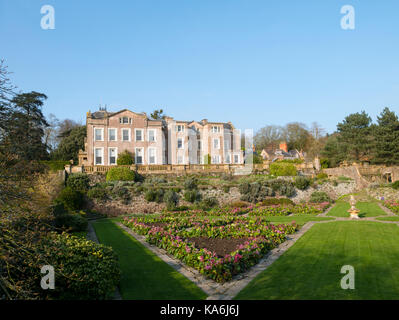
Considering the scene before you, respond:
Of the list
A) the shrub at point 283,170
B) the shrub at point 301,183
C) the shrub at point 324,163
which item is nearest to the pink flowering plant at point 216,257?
the shrub at point 301,183

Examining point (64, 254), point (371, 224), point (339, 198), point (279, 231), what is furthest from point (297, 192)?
point (64, 254)

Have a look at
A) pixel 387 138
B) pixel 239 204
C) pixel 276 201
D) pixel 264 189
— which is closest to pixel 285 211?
pixel 276 201

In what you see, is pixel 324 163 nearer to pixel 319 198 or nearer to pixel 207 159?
pixel 207 159

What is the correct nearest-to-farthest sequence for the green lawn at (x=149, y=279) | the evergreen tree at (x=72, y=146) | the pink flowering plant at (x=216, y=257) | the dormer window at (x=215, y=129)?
the green lawn at (x=149, y=279)
the pink flowering plant at (x=216, y=257)
the dormer window at (x=215, y=129)
the evergreen tree at (x=72, y=146)

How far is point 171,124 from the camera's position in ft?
137

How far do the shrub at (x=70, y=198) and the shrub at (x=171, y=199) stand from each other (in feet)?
24.2

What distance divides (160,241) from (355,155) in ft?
132

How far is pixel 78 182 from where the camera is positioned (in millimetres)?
26703

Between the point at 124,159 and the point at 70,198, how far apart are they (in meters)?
12.6

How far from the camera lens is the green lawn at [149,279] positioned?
7109mm

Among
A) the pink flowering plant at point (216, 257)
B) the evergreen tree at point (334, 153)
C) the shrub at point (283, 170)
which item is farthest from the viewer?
the evergreen tree at point (334, 153)

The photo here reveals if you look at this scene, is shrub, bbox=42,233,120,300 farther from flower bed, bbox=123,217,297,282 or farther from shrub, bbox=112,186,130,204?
shrub, bbox=112,186,130,204

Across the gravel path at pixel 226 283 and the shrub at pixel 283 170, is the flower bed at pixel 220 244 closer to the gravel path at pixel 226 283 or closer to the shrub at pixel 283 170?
the gravel path at pixel 226 283

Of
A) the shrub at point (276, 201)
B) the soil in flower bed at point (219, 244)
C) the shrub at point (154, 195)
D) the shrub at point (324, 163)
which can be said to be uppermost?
the shrub at point (324, 163)
